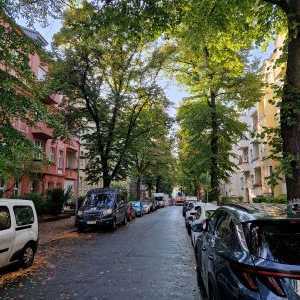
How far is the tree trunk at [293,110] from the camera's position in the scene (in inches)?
364

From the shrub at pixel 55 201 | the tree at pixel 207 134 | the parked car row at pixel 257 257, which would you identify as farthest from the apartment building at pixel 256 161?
the parked car row at pixel 257 257

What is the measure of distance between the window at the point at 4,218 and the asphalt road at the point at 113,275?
129cm

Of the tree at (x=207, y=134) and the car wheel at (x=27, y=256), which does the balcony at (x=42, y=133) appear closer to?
the tree at (x=207, y=134)

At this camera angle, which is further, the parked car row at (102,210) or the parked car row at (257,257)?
the parked car row at (102,210)

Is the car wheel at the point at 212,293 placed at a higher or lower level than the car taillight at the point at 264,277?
lower

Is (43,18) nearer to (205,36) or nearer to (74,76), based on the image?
(205,36)

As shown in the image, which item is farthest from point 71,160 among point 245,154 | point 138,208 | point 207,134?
point 207,134

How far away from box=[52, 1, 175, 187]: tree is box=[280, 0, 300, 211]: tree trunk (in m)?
19.1

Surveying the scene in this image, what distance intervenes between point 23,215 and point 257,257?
837 centimetres

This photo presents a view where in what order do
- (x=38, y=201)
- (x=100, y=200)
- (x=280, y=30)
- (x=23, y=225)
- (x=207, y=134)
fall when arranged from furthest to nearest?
(x=207, y=134) < (x=38, y=201) < (x=100, y=200) < (x=280, y=30) < (x=23, y=225)

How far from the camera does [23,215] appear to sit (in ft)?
38.1

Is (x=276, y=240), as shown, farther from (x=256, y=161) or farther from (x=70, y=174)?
(x=256, y=161)

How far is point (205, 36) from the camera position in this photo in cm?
1292

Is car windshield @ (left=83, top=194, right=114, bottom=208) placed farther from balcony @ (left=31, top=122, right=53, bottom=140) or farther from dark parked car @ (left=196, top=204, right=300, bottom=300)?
dark parked car @ (left=196, top=204, right=300, bottom=300)
